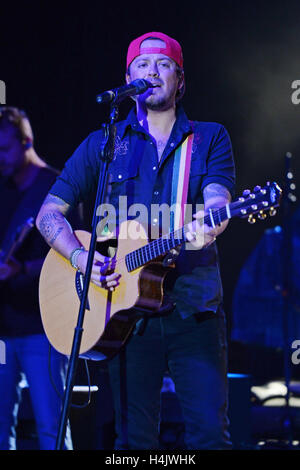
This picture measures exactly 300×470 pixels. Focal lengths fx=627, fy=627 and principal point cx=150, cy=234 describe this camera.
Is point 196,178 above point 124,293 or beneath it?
above

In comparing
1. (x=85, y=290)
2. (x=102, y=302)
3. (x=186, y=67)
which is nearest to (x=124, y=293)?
(x=102, y=302)

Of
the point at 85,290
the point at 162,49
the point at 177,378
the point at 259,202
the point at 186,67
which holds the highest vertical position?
the point at 186,67

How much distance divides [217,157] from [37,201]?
4.03 feet

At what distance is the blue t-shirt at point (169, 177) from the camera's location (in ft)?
9.36

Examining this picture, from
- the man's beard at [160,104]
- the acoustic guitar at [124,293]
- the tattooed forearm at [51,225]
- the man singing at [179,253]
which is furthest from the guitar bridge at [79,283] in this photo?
Result: the man's beard at [160,104]

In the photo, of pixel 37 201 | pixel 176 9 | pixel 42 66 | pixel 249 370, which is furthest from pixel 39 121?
pixel 249 370

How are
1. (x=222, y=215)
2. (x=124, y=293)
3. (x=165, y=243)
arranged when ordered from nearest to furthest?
(x=222, y=215) < (x=165, y=243) < (x=124, y=293)

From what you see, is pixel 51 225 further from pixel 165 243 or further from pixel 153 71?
pixel 153 71

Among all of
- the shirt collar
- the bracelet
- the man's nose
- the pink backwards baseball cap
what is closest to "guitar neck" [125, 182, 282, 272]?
the bracelet

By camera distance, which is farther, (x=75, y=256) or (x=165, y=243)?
(x=75, y=256)

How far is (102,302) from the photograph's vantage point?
298 centimetres

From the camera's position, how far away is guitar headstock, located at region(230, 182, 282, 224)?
2.50 metres

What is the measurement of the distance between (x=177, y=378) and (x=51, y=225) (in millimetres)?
990

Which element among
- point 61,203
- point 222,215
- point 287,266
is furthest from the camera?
point 287,266
